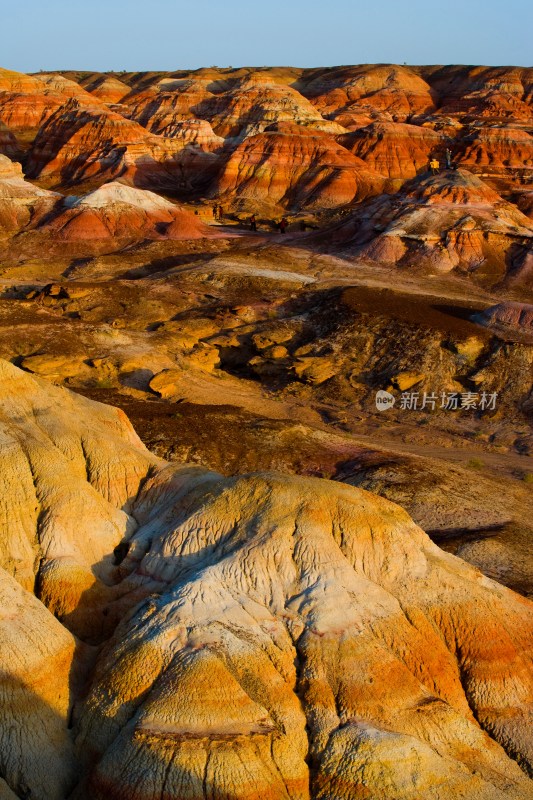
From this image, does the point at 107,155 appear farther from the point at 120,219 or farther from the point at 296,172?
the point at 120,219

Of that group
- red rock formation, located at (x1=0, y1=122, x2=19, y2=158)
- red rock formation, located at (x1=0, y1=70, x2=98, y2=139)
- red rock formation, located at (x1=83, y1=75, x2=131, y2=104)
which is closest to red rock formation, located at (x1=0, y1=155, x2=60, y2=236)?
red rock formation, located at (x1=0, y1=122, x2=19, y2=158)

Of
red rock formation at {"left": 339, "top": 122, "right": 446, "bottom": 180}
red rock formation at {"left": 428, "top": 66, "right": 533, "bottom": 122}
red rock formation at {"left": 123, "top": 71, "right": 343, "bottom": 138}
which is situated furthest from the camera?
red rock formation at {"left": 428, "top": 66, "right": 533, "bottom": 122}

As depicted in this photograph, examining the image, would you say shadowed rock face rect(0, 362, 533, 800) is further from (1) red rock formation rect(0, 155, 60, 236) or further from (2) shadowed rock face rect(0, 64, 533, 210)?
(2) shadowed rock face rect(0, 64, 533, 210)

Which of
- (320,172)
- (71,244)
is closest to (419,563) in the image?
(71,244)

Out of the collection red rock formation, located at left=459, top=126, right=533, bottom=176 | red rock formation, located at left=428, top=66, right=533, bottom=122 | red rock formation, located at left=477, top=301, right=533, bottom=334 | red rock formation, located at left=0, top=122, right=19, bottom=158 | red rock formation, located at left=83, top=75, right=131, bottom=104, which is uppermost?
red rock formation, located at left=428, top=66, right=533, bottom=122

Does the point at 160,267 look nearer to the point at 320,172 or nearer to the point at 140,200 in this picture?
the point at 140,200

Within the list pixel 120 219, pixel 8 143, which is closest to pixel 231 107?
pixel 8 143

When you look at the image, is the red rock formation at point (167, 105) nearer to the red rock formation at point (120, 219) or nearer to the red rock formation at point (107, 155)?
the red rock formation at point (107, 155)
